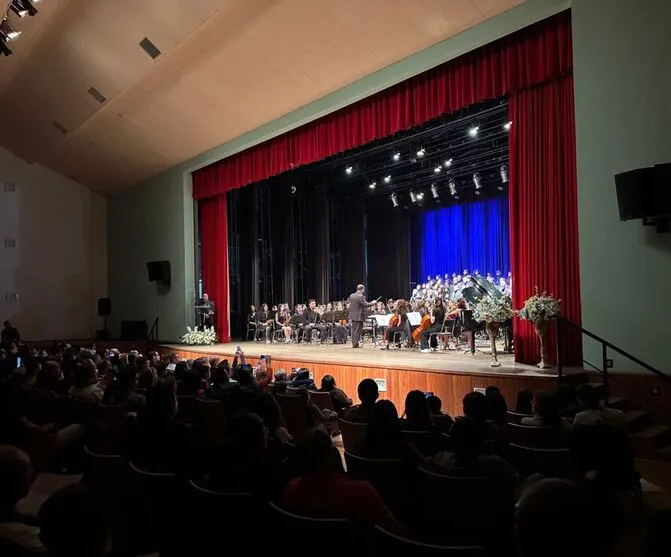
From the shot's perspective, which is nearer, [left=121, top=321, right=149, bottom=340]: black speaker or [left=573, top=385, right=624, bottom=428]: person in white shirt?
[left=573, top=385, right=624, bottom=428]: person in white shirt

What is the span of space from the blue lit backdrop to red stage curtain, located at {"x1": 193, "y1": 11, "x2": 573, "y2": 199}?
760cm

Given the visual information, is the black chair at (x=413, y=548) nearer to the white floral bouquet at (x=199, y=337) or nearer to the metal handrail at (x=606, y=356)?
the metal handrail at (x=606, y=356)

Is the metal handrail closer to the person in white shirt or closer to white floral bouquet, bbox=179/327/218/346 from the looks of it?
the person in white shirt

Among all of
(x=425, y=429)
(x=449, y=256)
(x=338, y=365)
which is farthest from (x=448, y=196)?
(x=425, y=429)

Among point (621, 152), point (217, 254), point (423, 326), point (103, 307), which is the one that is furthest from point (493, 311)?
point (103, 307)

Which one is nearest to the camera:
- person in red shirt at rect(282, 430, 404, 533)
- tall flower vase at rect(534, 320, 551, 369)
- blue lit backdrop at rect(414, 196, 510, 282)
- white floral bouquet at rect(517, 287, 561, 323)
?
person in red shirt at rect(282, 430, 404, 533)

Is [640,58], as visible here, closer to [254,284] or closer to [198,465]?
[198,465]

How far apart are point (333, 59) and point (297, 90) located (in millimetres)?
1248

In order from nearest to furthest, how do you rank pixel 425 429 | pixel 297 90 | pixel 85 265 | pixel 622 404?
pixel 425 429
pixel 622 404
pixel 297 90
pixel 85 265

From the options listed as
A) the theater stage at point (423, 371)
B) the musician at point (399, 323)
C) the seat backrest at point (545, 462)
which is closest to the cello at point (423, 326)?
the theater stage at point (423, 371)

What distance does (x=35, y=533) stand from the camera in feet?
6.49

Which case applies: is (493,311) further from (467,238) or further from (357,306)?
(467,238)

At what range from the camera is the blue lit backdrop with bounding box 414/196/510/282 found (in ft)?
56.6

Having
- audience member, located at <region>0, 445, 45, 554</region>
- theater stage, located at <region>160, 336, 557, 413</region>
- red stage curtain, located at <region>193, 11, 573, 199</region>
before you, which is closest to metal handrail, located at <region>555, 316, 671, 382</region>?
theater stage, located at <region>160, 336, 557, 413</region>
